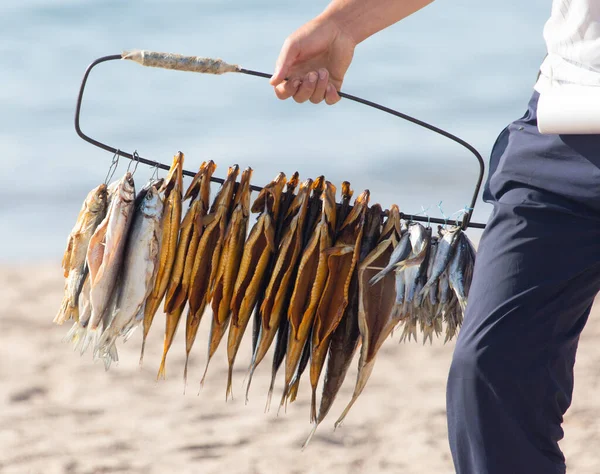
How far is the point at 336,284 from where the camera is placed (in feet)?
9.13

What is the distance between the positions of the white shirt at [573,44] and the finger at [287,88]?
28.9 inches

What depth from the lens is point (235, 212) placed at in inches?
110

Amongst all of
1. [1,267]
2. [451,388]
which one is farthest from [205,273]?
[1,267]

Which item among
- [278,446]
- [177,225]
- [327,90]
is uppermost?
[327,90]

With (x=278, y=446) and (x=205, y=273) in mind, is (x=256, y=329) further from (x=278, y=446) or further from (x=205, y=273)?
(x=278, y=446)

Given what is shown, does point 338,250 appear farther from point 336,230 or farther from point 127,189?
point 127,189

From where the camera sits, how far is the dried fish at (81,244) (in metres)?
2.81

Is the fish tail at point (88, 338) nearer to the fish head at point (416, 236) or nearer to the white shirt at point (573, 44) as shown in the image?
the fish head at point (416, 236)

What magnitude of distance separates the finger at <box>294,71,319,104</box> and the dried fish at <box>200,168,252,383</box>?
0.31 metres

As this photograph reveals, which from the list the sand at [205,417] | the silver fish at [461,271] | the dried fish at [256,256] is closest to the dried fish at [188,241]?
the dried fish at [256,256]

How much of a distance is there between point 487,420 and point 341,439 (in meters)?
3.03

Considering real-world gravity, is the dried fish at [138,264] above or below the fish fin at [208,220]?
below

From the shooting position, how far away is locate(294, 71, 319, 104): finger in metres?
2.59

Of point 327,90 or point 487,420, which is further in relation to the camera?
point 327,90
